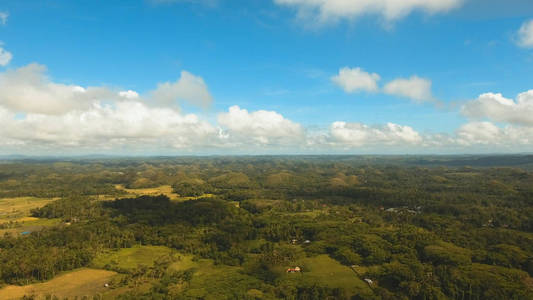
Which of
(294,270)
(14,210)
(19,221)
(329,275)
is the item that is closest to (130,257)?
(294,270)

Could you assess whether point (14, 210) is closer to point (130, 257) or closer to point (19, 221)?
point (19, 221)

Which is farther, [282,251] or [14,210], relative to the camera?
[14,210]

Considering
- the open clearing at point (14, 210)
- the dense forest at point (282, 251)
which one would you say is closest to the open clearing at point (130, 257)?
the dense forest at point (282, 251)

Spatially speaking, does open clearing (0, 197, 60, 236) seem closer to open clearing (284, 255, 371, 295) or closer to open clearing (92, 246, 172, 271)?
open clearing (92, 246, 172, 271)

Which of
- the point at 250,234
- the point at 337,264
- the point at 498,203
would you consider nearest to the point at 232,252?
the point at 250,234

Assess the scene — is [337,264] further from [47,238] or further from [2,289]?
[47,238]

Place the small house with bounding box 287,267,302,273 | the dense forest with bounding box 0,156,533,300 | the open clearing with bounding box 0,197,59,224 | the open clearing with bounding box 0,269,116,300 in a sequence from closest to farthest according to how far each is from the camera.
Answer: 1. the open clearing with bounding box 0,269,116,300
2. the dense forest with bounding box 0,156,533,300
3. the small house with bounding box 287,267,302,273
4. the open clearing with bounding box 0,197,59,224

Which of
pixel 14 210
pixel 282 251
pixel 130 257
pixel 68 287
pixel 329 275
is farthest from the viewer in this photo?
pixel 14 210

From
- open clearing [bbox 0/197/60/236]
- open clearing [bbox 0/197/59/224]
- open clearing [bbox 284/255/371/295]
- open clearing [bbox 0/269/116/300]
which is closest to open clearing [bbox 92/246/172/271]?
open clearing [bbox 0/269/116/300]

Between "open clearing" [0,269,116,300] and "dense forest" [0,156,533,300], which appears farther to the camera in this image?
"dense forest" [0,156,533,300]

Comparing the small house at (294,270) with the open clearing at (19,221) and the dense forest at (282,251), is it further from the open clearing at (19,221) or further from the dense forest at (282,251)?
the open clearing at (19,221)
